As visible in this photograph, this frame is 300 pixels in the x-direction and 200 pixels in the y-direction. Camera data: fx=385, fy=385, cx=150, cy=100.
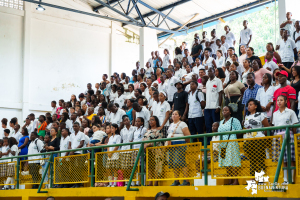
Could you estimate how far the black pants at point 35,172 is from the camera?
31.5 feet

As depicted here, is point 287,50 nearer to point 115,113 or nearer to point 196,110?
point 196,110

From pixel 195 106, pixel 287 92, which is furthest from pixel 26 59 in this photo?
pixel 287 92

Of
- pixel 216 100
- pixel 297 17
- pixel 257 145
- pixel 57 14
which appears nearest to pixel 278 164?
pixel 257 145

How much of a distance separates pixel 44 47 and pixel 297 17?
12535mm

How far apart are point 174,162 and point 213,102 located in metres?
3.11

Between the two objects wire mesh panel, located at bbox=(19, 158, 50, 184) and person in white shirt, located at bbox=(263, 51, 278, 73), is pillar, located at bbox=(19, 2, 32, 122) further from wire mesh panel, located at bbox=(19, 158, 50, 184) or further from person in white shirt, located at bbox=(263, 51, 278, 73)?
person in white shirt, located at bbox=(263, 51, 278, 73)

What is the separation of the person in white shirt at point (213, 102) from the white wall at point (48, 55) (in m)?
12.1

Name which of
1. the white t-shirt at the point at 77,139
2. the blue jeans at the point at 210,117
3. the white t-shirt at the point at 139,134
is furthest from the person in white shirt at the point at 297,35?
the white t-shirt at the point at 77,139

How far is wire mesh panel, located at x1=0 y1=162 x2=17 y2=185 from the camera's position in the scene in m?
10.4

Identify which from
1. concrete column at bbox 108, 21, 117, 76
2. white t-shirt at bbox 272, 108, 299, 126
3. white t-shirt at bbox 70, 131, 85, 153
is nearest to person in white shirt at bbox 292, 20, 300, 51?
white t-shirt at bbox 272, 108, 299, 126

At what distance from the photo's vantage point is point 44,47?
20141mm

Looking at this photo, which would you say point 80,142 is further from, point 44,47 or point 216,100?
point 44,47

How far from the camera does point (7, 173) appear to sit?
34.4 feet

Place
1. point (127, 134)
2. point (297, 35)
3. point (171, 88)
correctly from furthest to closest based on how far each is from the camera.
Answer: point (171, 88)
point (297, 35)
point (127, 134)
